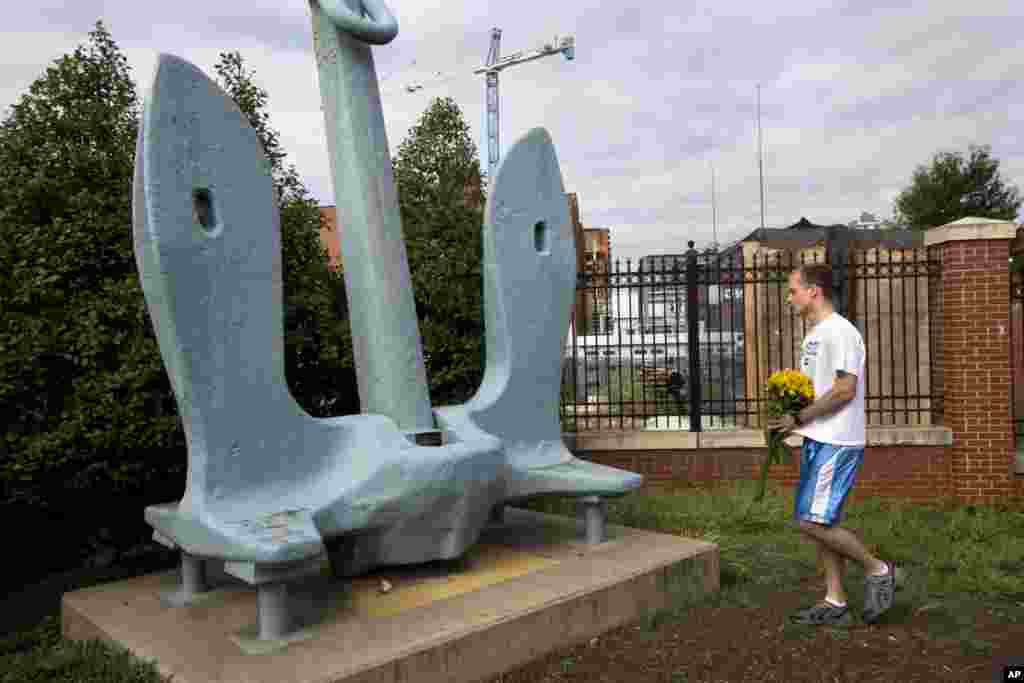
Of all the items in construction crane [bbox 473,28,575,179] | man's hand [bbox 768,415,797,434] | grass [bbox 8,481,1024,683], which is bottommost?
grass [bbox 8,481,1024,683]

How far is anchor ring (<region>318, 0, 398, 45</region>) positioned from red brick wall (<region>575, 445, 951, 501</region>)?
4170 mm

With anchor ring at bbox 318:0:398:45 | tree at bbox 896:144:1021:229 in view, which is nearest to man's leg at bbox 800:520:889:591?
anchor ring at bbox 318:0:398:45

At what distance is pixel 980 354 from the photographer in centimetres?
677

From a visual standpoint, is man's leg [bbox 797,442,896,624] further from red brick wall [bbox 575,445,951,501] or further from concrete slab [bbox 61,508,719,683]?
red brick wall [bbox 575,445,951,501]

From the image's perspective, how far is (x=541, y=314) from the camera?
4.97m

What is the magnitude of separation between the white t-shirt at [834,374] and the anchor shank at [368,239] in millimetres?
1954

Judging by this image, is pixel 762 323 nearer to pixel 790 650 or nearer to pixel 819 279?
pixel 819 279

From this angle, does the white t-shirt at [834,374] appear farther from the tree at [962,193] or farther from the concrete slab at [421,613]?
the tree at [962,193]

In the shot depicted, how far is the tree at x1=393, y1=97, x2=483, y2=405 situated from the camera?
6500 millimetres

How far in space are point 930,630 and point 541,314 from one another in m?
2.64

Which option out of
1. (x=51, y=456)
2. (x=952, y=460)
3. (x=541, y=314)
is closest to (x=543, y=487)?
(x=541, y=314)

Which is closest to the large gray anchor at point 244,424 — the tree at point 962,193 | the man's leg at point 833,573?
the man's leg at point 833,573

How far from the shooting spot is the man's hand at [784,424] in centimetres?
375

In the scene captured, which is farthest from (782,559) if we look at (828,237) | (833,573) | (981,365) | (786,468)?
(828,237)
